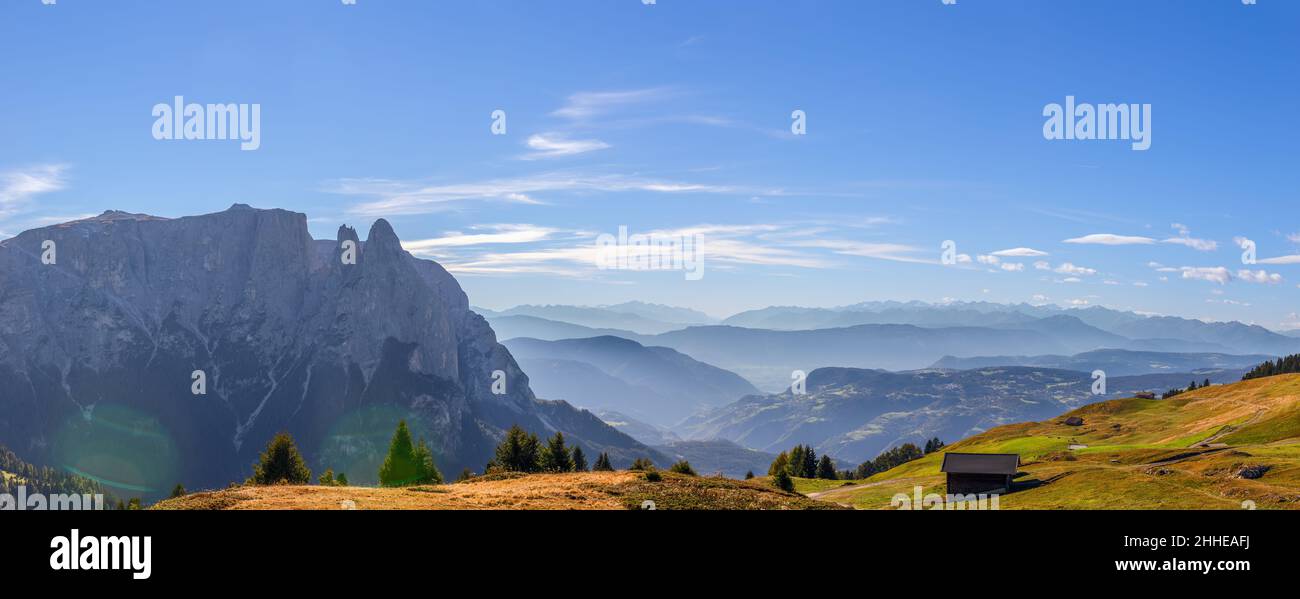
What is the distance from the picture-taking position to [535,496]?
44875 mm

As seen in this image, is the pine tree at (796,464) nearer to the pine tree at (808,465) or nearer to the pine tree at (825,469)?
the pine tree at (808,465)

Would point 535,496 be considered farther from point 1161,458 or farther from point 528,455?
point 1161,458

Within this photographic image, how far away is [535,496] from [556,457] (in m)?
44.1

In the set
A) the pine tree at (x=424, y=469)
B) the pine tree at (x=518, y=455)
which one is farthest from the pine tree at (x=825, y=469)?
the pine tree at (x=424, y=469)

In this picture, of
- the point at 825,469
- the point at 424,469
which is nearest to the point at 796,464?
the point at 825,469

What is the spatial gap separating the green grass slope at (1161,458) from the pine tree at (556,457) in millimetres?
30607

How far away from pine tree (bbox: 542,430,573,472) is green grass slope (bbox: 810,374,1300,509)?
30.6m

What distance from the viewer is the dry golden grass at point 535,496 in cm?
3844

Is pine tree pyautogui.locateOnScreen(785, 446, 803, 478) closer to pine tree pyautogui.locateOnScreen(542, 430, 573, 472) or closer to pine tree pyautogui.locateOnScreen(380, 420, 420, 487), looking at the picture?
pine tree pyautogui.locateOnScreen(542, 430, 573, 472)

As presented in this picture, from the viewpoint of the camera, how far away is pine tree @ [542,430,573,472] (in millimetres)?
87188
